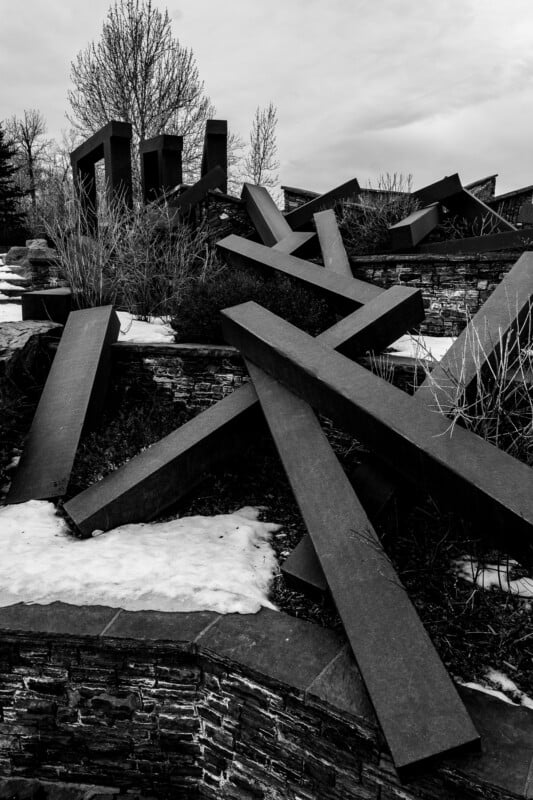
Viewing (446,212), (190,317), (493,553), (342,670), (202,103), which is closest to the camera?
(342,670)

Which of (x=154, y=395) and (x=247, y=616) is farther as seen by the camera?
(x=154, y=395)

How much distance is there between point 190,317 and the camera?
539 cm

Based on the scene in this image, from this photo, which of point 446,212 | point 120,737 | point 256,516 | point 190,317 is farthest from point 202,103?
point 120,737

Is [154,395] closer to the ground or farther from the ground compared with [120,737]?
farther from the ground

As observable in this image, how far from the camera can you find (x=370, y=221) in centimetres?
915

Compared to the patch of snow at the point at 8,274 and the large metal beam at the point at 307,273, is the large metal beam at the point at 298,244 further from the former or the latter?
the patch of snow at the point at 8,274

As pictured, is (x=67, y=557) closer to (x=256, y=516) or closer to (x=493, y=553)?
(x=256, y=516)

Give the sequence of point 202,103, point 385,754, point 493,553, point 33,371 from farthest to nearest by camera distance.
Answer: point 202,103 < point 33,371 < point 493,553 < point 385,754

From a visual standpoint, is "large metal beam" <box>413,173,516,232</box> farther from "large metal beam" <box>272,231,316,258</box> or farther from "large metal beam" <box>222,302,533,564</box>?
"large metal beam" <box>222,302,533,564</box>

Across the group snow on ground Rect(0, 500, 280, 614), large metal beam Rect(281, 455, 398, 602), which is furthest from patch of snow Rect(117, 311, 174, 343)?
large metal beam Rect(281, 455, 398, 602)

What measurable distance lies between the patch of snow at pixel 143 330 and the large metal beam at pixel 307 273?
1227mm

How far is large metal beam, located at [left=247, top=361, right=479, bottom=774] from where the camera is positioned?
1940mm

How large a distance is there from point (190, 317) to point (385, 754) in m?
4.14

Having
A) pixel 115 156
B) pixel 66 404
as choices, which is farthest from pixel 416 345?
pixel 115 156
